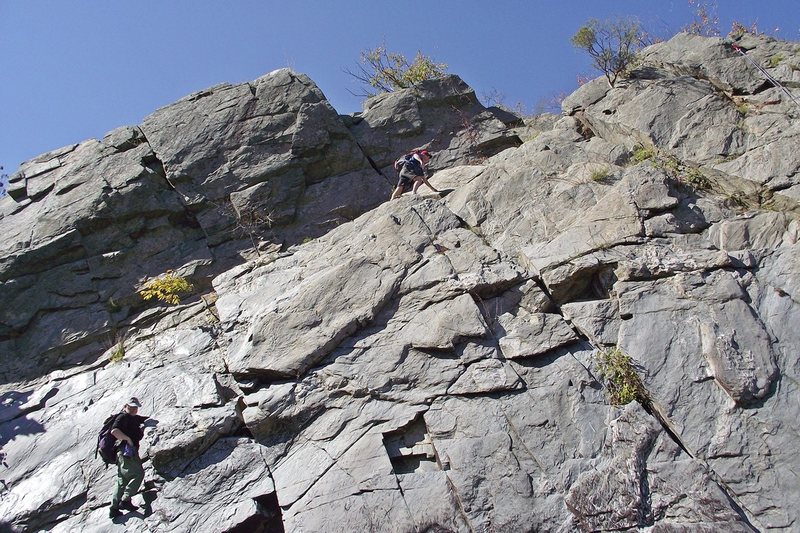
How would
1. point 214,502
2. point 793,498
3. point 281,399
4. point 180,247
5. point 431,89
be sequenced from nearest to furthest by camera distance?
point 793,498 < point 214,502 < point 281,399 < point 180,247 < point 431,89

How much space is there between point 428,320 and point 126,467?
19.0 feet

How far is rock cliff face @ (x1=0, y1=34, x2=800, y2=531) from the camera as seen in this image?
9023 mm

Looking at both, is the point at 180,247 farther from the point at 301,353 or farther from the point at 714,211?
the point at 714,211

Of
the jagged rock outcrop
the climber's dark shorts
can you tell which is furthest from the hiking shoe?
the climber's dark shorts

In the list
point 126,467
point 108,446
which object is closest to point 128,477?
point 126,467

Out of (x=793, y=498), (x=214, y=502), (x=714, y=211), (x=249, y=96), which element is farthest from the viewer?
(x=249, y=96)

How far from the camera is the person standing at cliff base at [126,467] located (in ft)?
32.1

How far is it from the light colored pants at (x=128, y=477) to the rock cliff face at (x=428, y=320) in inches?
13.0

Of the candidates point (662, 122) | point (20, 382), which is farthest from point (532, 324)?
point (20, 382)

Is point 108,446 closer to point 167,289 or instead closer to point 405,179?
point 167,289

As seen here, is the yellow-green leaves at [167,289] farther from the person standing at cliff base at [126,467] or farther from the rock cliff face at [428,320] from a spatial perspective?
the person standing at cliff base at [126,467]

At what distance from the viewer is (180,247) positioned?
16.0m

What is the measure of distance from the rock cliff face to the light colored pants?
33cm

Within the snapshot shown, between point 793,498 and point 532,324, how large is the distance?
457 centimetres
